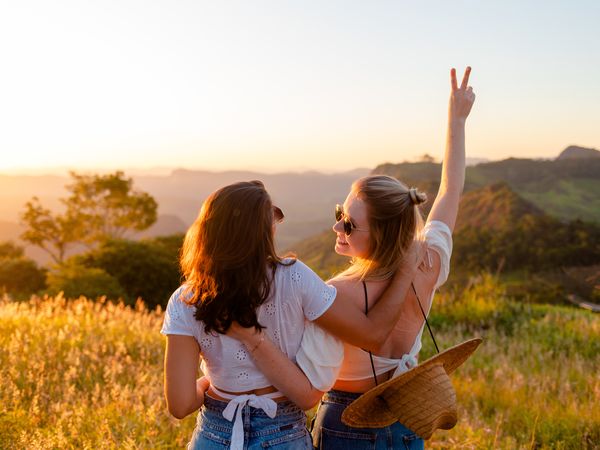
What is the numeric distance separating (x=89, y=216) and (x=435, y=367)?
45704 millimetres

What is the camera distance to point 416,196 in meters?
2.47

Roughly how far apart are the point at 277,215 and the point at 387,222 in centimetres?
46

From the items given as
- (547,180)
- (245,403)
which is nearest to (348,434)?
(245,403)

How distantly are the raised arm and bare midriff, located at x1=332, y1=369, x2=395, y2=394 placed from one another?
2.64ft

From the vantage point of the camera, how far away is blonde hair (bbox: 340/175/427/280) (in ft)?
8.11

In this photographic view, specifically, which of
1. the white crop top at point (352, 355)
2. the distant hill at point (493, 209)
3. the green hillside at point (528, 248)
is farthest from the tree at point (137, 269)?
the distant hill at point (493, 209)

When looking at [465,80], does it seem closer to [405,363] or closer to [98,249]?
[405,363]

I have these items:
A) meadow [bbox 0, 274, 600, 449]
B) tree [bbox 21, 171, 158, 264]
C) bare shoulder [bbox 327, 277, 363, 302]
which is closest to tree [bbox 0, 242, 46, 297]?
tree [bbox 21, 171, 158, 264]

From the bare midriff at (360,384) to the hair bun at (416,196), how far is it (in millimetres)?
703

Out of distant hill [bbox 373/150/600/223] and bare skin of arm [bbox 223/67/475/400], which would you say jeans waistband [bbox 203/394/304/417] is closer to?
bare skin of arm [bbox 223/67/475/400]

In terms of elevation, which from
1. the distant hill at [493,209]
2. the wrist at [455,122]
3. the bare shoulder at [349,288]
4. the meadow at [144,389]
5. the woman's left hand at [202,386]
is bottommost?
the distant hill at [493,209]

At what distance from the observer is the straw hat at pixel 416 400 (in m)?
2.31

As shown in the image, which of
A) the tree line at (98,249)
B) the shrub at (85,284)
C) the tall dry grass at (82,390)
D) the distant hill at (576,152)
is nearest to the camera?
the tall dry grass at (82,390)

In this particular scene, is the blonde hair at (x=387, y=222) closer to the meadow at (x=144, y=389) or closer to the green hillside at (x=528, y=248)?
the meadow at (x=144, y=389)
